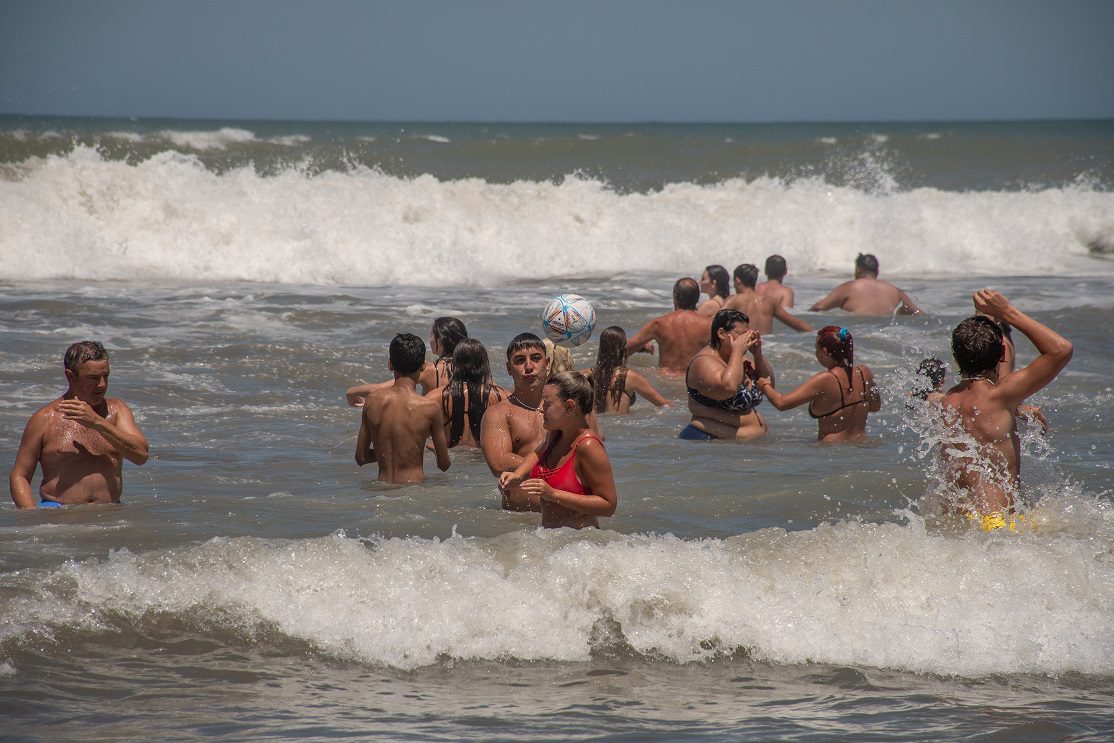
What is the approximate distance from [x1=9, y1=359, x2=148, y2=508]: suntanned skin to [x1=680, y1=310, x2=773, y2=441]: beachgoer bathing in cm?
457

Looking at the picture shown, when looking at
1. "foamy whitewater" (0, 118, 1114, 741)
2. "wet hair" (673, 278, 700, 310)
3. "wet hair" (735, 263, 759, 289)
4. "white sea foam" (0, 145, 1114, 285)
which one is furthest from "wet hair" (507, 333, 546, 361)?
"white sea foam" (0, 145, 1114, 285)

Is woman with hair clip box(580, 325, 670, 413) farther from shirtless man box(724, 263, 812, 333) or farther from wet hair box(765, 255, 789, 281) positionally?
wet hair box(765, 255, 789, 281)

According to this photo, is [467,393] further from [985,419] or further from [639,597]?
[985,419]

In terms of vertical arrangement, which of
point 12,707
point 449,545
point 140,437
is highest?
point 140,437

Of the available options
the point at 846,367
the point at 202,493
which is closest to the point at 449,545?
the point at 202,493

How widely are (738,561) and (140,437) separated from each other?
344 cm

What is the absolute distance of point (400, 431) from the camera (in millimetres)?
8070

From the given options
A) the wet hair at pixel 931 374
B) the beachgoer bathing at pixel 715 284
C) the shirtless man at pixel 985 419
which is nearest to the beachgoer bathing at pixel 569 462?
the shirtless man at pixel 985 419

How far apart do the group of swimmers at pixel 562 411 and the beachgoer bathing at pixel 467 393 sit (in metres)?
0.01

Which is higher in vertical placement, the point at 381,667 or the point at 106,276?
the point at 106,276

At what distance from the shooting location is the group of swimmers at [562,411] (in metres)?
6.03

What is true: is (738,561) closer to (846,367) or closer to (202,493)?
(846,367)

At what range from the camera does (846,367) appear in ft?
30.2

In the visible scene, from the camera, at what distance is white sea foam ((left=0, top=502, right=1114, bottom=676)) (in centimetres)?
580
